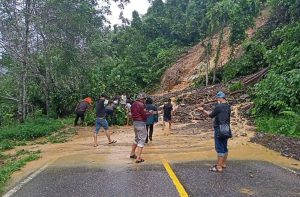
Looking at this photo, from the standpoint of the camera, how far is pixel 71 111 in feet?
84.1

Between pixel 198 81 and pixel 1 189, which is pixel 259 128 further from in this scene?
pixel 198 81

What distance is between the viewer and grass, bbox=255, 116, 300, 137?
14148 mm

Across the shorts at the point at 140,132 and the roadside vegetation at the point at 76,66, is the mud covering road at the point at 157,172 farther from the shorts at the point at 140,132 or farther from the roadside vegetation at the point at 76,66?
the roadside vegetation at the point at 76,66

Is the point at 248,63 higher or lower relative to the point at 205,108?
higher

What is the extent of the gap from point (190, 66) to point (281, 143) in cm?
2985

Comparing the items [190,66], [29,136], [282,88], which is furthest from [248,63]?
[29,136]

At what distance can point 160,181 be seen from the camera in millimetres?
7719

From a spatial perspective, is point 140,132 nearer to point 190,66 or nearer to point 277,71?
point 277,71

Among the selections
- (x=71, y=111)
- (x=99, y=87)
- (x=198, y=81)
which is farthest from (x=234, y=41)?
(x=71, y=111)

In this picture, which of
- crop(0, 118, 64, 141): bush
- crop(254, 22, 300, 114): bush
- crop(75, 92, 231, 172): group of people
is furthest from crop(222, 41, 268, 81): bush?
crop(75, 92, 231, 172): group of people

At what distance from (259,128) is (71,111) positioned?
43.4ft

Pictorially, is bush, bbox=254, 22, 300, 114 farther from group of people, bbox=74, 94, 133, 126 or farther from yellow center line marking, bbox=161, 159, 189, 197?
yellow center line marking, bbox=161, 159, 189, 197

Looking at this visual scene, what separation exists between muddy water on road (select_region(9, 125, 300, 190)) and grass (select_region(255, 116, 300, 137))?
87 centimetres

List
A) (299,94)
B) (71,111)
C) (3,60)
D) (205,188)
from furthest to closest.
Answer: (71,111) < (3,60) < (299,94) < (205,188)
